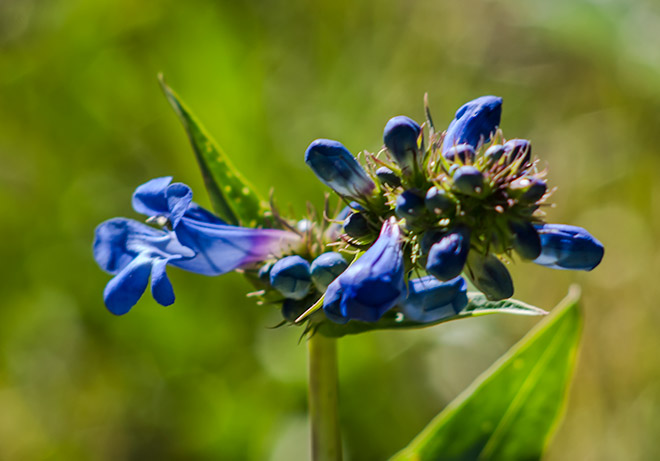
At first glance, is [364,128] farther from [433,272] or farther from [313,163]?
[433,272]

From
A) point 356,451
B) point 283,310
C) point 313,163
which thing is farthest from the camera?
point 356,451

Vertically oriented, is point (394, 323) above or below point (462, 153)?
below

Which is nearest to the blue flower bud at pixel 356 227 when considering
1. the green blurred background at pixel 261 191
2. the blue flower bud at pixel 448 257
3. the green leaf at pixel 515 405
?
the blue flower bud at pixel 448 257

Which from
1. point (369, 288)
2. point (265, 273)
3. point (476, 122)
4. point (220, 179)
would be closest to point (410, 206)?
point (369, 288)

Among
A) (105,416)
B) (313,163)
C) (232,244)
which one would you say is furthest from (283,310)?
(105,416)

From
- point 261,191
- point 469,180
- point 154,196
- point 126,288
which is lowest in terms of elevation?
point 126,288

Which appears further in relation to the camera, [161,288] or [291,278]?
[291,278]

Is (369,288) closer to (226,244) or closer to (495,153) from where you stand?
(495,153)

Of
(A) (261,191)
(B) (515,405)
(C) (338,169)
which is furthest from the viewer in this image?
(A) (261,191)
